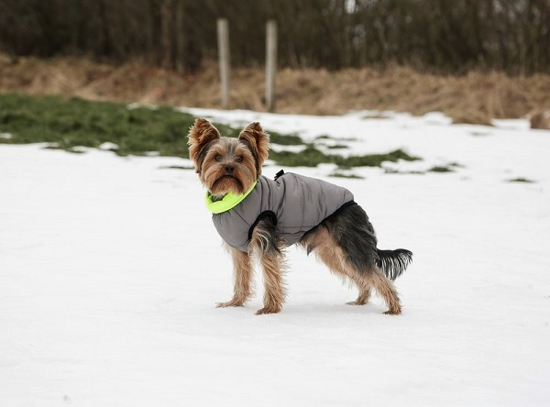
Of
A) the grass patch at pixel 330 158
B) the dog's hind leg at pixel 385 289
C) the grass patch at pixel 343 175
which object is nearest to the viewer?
the dog's hind leg at pixel 385 289

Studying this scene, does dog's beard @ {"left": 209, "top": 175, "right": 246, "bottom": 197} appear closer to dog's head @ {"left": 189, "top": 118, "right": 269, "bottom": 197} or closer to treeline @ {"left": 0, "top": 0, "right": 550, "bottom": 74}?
dog's head @ {"left": 189, "top": 118, "right": 269, "bottom": 197}

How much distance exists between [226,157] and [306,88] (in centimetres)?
1872

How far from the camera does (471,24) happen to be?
22.2 meters

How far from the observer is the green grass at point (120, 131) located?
13380 mm

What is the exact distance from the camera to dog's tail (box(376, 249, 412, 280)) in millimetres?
5836

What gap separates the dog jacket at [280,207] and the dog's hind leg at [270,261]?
0.17 ft

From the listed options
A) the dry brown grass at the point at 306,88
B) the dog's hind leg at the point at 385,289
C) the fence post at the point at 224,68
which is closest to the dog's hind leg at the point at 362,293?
the dog's hind leg at the point at 385,289

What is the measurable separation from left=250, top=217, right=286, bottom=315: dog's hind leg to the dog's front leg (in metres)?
0.24

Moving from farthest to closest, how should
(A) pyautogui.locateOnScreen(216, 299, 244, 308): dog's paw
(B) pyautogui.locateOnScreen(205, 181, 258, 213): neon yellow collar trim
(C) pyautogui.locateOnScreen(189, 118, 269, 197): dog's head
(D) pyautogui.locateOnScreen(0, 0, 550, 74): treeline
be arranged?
(D) pyautogui.locateOnScreen(0, 0, 550, 74): treeline → (A) pyautogui.locateOnScreen(216, 299, 244, 308): dog's paw → (B) pyautogui.locateOnScreen(205, 181, 258, 213): neon yellow collar trim → (C) pyautogui.locateOnScreen(189, 118, 269, 197): dog's head

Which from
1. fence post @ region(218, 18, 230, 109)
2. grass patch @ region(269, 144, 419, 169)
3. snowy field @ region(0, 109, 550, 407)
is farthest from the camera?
fence post @ region(218, 18, 230, 109)

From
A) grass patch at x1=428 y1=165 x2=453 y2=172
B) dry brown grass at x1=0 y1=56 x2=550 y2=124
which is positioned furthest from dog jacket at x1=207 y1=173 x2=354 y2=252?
dry brown grass at x1=0 y1=56 x2=550 y2=124

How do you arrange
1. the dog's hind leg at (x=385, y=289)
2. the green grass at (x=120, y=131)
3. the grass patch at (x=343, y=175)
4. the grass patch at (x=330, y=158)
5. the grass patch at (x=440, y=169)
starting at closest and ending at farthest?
1. the dog's hind leg at (x=385, y=289)
2. the grass patch at (x=343, y=175)
3. the grass patch at (x=440, y=169)
4. the grass patch at (x=330, y=158)
5. the green grass at (x=120, y=131)

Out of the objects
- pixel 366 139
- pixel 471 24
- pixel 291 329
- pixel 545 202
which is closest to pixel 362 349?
pixel 291 329

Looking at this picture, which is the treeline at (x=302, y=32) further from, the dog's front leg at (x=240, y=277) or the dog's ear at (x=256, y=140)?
the dog's ear at (x=256, y=140)
